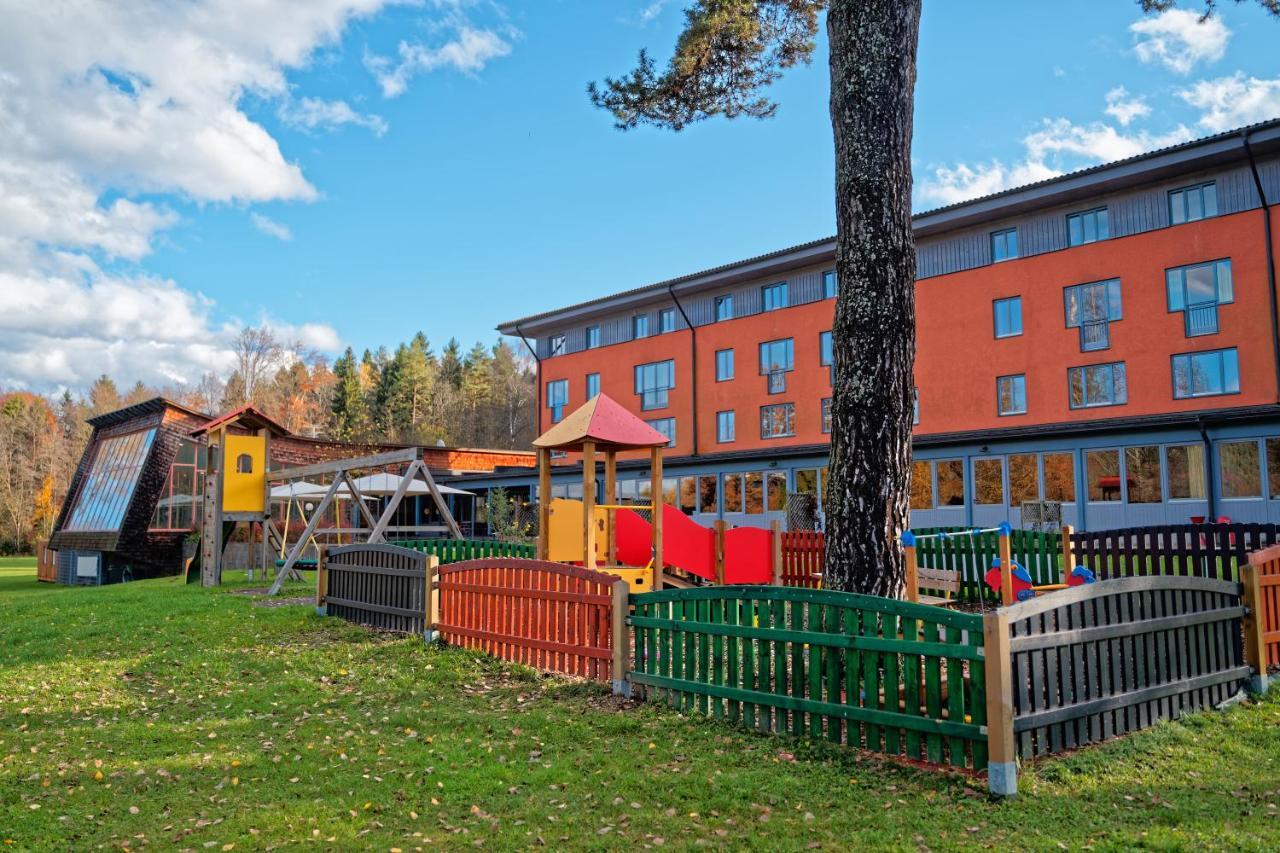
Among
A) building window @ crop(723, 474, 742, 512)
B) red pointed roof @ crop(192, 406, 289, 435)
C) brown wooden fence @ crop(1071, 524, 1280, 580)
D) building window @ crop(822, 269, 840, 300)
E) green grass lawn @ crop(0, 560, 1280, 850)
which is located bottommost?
green grass lawn @ crop(0, 560, 1280, 850)

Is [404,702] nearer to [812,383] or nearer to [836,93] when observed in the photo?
[836,93]

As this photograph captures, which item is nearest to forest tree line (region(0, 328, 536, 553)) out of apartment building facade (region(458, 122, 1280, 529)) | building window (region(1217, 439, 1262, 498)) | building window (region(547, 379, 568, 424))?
building window (region(547, 379, 568, 424))

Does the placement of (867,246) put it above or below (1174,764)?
above

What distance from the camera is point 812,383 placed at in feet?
121

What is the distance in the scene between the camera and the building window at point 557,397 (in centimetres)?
4772

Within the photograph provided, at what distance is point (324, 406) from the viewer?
76625 millimetres

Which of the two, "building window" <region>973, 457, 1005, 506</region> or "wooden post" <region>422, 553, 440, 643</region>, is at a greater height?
"building window" <region>973, 457, 1005, 506</region>

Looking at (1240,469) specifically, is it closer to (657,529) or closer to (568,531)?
(657,529)

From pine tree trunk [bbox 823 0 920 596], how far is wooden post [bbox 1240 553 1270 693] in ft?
9.19

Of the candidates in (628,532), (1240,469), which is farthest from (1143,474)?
(628,532)

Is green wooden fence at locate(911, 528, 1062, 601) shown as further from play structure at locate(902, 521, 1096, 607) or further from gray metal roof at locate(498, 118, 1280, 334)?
gray metal roof at locate(498, 118, 1280, 334)

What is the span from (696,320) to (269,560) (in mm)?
22218

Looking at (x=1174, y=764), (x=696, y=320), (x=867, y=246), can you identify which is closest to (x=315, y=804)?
(x=1174, y=764)

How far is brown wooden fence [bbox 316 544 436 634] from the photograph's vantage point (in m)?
11.3
